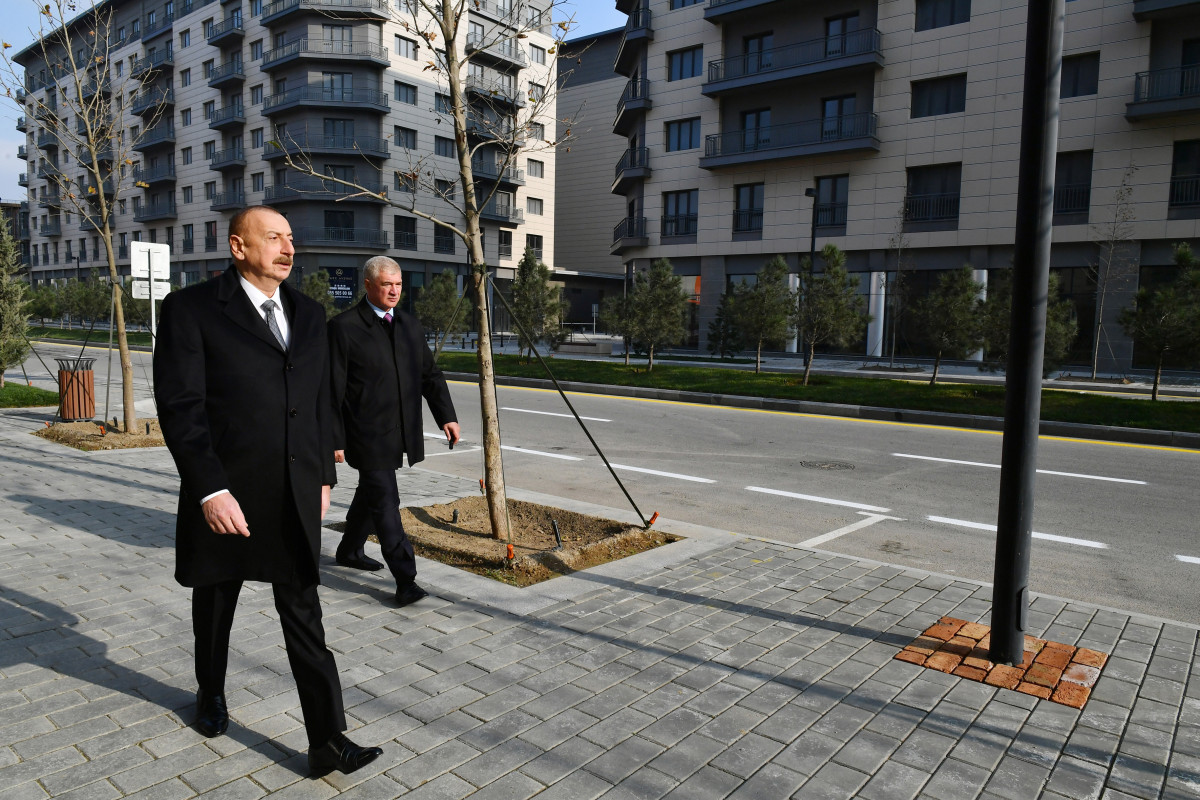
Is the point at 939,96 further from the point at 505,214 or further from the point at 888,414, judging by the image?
the point at 505,214

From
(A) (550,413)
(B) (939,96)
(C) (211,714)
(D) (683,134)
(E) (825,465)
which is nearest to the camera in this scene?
(C) (211,714)

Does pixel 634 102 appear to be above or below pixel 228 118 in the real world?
below

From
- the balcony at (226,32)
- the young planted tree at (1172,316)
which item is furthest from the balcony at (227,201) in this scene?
the young planted tree at (1172,316)

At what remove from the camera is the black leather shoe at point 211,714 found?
10.3 ft

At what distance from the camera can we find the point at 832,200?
109 feet

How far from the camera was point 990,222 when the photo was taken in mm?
29203

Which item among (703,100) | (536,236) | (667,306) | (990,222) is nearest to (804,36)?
(703,100)

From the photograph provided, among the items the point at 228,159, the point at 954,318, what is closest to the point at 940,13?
the point at 954,318

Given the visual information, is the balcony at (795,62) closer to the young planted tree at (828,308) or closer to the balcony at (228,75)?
the young planted tree at (828,308)

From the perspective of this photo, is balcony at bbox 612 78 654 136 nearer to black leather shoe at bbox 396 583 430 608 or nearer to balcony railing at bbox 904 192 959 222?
balcony railing at bbox 904 192 959 222

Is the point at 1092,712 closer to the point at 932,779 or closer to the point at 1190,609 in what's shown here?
the point at 932,779

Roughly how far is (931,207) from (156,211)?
5556 centimetres

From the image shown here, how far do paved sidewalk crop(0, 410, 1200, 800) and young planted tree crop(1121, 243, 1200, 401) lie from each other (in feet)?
41.0

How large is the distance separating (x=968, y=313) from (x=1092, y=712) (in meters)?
17.3
